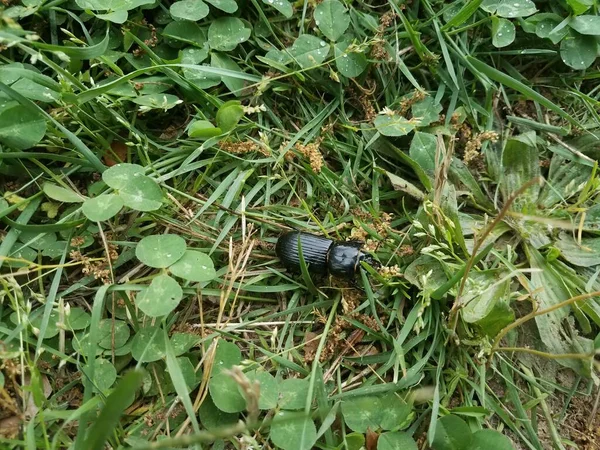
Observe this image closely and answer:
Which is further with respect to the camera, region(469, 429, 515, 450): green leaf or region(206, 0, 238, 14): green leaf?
region(206, 0, 238, 14): green leaf

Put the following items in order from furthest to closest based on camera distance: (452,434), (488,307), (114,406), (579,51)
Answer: (579,51)
(488,307)
(452,434)
(114,406)

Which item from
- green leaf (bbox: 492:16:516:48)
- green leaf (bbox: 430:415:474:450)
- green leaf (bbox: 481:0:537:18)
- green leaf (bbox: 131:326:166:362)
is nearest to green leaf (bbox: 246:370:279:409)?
green leaf (bbox: 131:326:166:362)

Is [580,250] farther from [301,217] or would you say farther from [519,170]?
[301,217]

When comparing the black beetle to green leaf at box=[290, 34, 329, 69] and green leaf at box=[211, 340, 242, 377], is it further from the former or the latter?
green leaf at box=[290, 34, 329, 69]

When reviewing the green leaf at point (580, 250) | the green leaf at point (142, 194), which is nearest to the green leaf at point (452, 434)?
the green leaf at point (580, 250)

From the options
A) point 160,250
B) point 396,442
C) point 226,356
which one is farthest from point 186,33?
point 396,442

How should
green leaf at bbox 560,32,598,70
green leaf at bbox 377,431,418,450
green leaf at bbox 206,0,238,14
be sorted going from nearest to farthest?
green leaf at bbox 377,431,418,450 < green leaf at bbox 206,0,238,14 < green leaf at bbox 560,32,598,70
